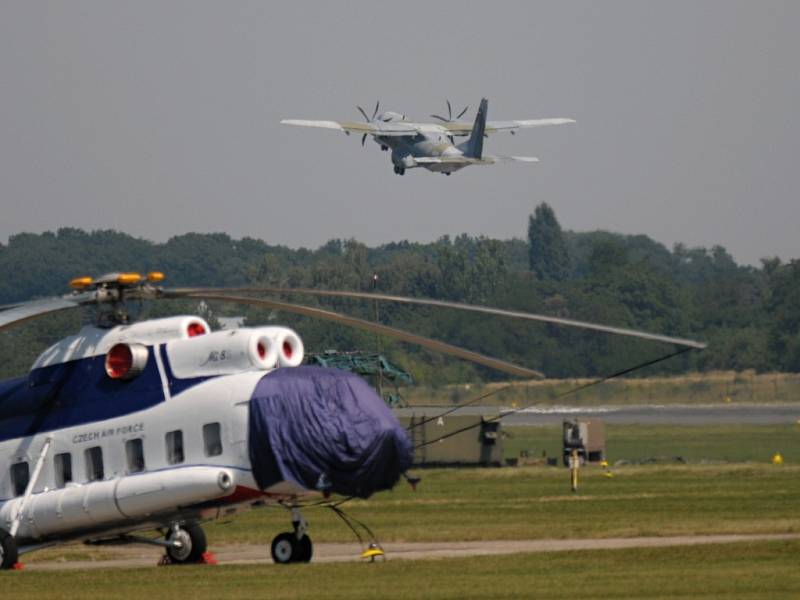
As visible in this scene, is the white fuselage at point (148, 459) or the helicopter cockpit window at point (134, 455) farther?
the helicopter cockpit window at point (134, 455)

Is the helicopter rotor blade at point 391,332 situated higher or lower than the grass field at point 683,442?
higher

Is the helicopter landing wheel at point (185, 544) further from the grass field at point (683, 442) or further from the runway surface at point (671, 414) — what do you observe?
the runway surface at point (671, 414)

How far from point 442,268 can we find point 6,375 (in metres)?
48.7

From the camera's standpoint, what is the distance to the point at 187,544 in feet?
77.0

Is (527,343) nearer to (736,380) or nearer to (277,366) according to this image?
(736,380)

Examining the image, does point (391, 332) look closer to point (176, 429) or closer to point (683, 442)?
point (176, 429)

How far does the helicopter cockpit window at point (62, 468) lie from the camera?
76.3ft

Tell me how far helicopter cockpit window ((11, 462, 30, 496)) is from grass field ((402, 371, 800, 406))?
160 ft

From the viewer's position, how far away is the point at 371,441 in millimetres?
21172

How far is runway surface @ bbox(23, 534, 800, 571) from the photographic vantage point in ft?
82.2

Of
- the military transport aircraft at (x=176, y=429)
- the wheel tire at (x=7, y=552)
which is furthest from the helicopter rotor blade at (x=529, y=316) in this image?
the wheel tire at (x=7, y=552)

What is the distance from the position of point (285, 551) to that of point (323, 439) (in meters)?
2.13

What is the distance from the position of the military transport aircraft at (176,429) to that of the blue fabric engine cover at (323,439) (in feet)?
0.05

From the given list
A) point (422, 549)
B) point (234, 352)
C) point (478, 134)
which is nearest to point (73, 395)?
point (234, 352)
